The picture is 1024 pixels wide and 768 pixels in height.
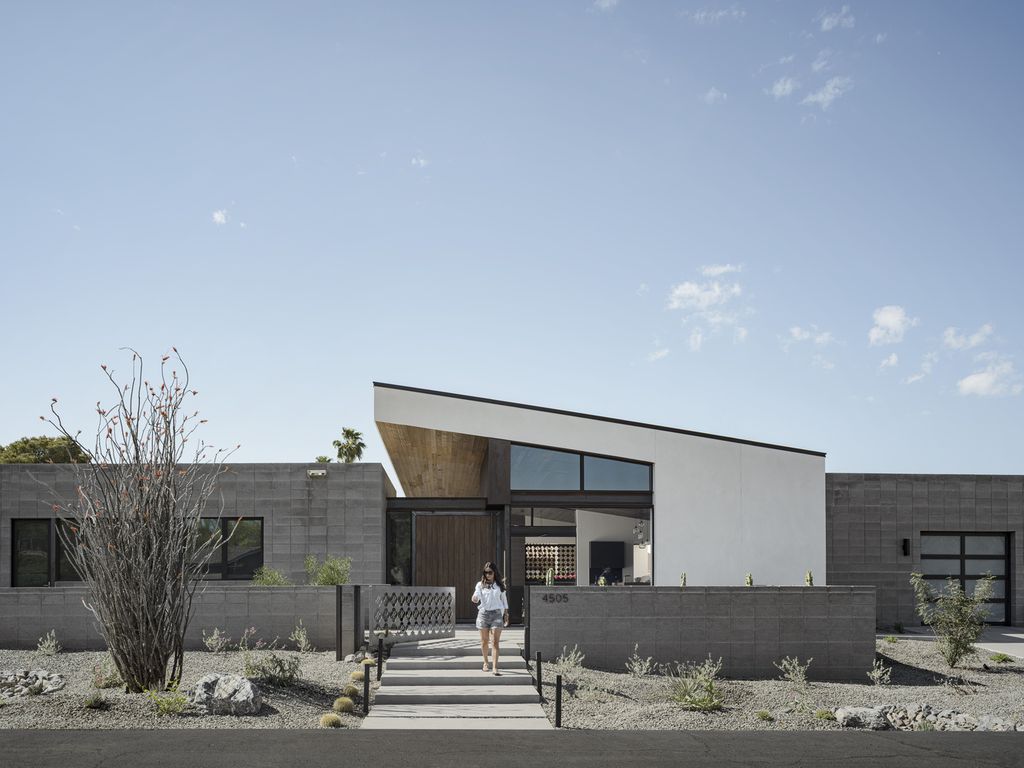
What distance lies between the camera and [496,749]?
9773 mm

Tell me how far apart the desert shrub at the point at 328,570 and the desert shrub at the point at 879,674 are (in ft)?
30.9

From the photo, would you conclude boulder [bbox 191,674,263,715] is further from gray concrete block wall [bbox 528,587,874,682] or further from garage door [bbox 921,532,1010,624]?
garage door [bbox 921,532,1010,624]

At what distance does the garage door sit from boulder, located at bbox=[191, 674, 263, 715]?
657 inches

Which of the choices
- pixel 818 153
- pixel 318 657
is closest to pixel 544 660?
pixel 318 657

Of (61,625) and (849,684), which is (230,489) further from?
(849,684)

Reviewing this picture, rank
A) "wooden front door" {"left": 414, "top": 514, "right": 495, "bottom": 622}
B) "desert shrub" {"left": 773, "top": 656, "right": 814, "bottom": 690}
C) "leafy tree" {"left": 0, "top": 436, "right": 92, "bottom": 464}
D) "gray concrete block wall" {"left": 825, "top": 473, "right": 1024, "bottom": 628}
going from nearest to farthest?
"desert shrub" {"left": 773, "top": 656, "right": 814, "bottom": 690}
"wooden front door" {"left": 414, "top": 514, "right": 495, "bottom": 622}
"gray concrete block wall" {"left": 825, "top": 473, "right": 1024, "bottom": 628}
"leafy tree" {"left": 0, "top": 436, "right": 92, "bottom": 464}

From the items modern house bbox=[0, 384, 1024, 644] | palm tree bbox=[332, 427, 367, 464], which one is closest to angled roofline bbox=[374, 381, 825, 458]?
modern house bbox=[0, 384, 1024, 644]

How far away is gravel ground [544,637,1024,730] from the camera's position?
38.1 feet

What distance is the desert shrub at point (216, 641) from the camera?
50.5 ft

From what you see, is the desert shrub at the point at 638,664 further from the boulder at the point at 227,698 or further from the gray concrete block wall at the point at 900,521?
the gray concrete block wall at the point at 900,521

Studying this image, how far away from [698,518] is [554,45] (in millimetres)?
9468

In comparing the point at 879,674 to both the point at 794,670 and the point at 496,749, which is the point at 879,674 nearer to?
the point at 794,670

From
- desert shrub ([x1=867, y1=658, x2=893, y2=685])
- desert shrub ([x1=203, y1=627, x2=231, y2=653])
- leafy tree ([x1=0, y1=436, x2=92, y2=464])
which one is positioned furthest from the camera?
leafy tree ([x1=0, y1=436, x2=92, y2=464])

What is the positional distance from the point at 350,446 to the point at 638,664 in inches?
1428
